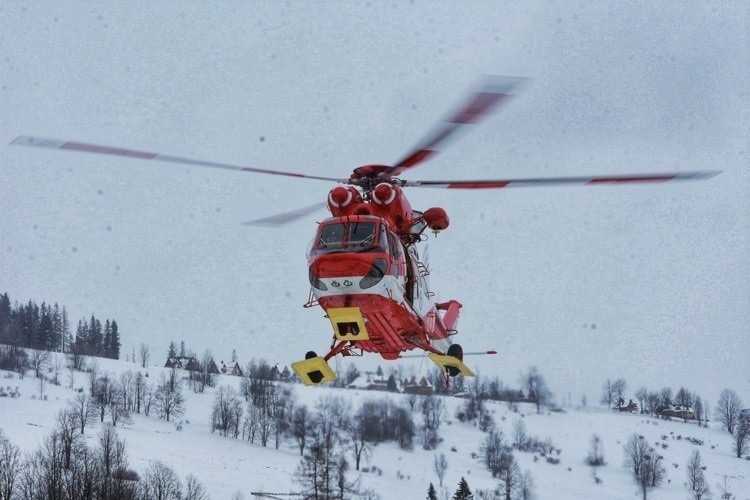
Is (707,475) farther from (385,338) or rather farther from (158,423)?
(385,338)

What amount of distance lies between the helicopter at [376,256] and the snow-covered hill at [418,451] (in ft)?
148

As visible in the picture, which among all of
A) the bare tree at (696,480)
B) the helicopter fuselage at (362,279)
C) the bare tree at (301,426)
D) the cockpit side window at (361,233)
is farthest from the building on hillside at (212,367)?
the cockpit side window at (361,233)

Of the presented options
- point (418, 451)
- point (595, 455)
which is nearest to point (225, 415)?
point (418, 451)

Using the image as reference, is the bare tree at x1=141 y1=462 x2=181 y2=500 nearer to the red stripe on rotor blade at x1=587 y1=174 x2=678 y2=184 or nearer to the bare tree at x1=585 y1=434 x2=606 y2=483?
the red stripe on rotor blade at x1=587 y1=174 x2=678 y2=184

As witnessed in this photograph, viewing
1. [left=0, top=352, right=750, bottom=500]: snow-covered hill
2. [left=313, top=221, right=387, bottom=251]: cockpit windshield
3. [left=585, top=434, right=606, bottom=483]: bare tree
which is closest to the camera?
[left=313, top=221, right=387, bottom=251]: cockpit windshield

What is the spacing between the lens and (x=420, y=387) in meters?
127

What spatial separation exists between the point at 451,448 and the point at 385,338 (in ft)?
251

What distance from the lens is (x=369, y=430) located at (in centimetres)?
9125

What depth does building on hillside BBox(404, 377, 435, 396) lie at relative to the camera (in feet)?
401

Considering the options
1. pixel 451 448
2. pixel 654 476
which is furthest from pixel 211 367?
pixel 654 476

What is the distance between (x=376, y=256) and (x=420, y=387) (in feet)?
379

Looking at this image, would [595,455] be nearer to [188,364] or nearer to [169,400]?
[169,400]

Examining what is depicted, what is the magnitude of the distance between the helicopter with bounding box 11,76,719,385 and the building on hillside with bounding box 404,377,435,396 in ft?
335

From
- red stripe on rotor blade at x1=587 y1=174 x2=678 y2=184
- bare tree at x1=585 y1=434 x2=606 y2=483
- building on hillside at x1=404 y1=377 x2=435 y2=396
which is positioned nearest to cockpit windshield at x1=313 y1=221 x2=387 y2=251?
red stripe on rotor blade at x1=587 y1=174 x2=678 y2=184
